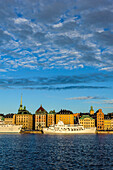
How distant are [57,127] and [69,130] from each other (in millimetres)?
11012

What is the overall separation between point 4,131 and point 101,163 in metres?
170

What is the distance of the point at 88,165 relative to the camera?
40.5m

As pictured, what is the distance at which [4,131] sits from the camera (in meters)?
200

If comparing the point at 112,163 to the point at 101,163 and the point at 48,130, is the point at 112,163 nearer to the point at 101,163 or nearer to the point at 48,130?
the point at 101,163

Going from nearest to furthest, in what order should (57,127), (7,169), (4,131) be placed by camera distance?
(7,169) < (57,127) < (4,131)

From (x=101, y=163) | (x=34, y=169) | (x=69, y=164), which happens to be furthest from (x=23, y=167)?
(x=101, y=163)

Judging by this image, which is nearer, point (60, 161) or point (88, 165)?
point (88, 165)

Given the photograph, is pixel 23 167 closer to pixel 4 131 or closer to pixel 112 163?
pixel 112 163

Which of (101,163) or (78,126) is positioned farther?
(78,126)

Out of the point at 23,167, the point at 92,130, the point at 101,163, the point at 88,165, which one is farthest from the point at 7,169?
the point at 92,130

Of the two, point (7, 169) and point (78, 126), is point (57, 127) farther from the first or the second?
point (7, 169)

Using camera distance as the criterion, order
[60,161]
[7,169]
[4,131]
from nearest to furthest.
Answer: [7,169], [60,161], [4,131]

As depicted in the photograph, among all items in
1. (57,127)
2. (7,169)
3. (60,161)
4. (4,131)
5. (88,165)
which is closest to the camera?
(7,169)

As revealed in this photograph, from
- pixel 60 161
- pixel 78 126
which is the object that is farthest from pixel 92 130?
pixel 60 161
